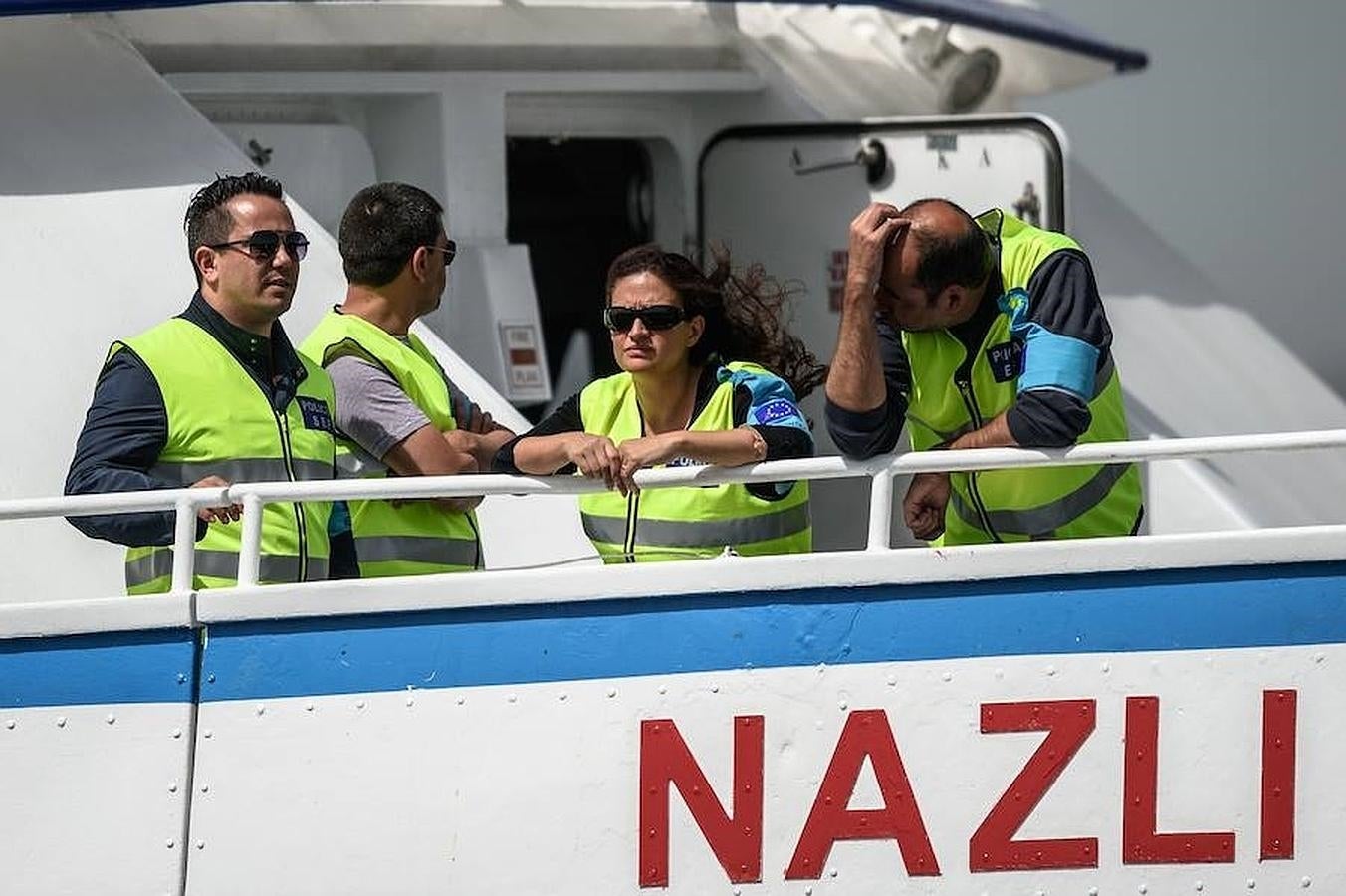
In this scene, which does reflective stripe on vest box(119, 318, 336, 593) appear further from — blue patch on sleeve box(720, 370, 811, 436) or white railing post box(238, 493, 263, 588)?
blue patch on sleeve box(720, 370, 811, 436)

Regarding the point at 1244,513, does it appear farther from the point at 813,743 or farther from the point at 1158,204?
the point at 1158,204

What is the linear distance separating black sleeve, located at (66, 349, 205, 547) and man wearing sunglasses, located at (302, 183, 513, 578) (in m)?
0.39

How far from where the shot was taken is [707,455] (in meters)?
3.94

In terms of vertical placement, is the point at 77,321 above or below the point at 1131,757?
above

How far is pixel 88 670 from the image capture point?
156 inches

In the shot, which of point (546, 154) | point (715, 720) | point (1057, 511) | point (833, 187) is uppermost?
point (546, 154)

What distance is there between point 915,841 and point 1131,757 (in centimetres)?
41

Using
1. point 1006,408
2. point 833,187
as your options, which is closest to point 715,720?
point 1006,408

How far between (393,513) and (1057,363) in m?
1.27

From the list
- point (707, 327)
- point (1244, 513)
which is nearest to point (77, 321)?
point (707, 327)

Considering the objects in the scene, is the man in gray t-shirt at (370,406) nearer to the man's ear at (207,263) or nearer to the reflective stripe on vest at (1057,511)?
the man's ear at (207,263)

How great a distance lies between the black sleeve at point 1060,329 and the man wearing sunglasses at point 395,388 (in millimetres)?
1045

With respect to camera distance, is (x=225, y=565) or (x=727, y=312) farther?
(x=727, y=312)

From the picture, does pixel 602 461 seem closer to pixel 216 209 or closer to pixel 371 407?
pixel 371 407
